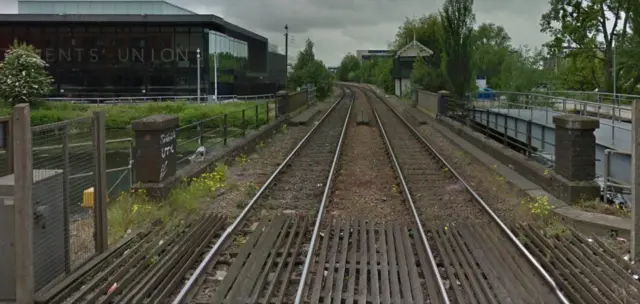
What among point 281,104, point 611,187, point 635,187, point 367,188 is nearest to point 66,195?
point 635,187

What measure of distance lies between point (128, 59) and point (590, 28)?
3702 cm

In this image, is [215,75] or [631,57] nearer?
[631,57]

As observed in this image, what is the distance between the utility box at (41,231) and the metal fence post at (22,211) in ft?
0.70

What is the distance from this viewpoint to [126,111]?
46.1 meters

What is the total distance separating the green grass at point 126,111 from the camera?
43.4 m

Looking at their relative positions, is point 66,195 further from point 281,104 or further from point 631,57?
point 631,57

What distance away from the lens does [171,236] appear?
7781 mm

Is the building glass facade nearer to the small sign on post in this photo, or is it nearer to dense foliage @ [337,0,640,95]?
dense foliage @ [337,0,640,95]

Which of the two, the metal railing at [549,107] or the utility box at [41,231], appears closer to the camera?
the utility box at [41,231]

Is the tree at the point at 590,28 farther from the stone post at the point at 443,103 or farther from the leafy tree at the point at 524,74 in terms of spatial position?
the stone post at the point at 443,103

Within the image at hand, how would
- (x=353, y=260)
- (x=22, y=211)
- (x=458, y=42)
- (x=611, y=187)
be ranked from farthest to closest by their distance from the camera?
(x=458, y=42) < (x=611, y=187) < (x=353, y=260) < (x=22, y=211)

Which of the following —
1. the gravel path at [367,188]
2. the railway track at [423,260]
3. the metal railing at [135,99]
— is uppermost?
the metal railing at [135,99]

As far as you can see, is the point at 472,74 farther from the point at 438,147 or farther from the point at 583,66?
the point at 583,66

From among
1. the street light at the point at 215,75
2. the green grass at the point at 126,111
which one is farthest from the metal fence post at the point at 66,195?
the street light at the point at 215,75
